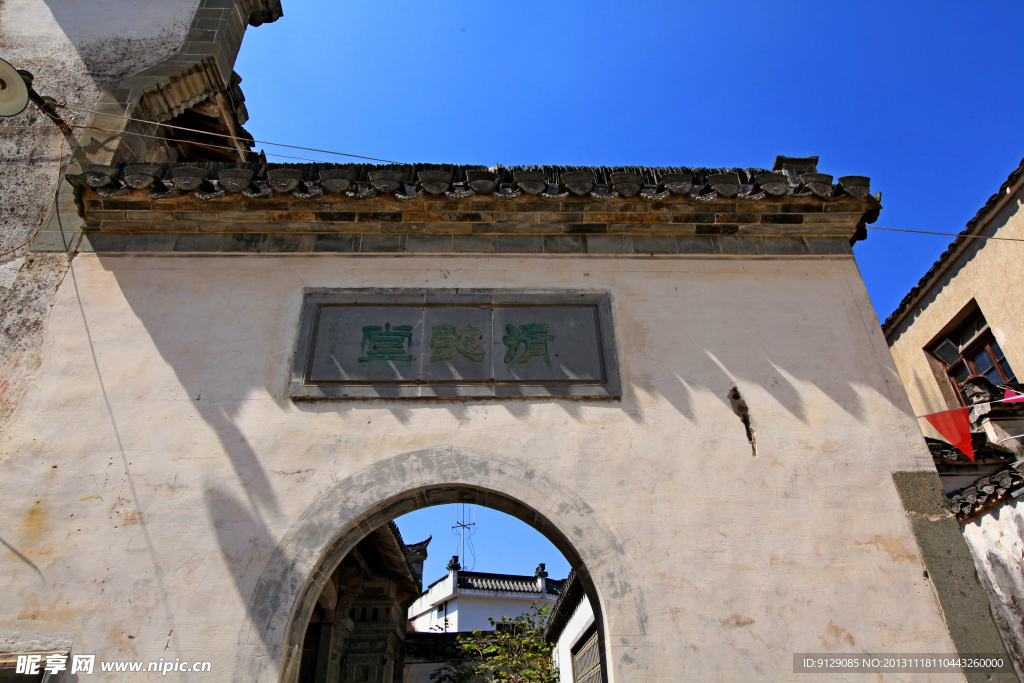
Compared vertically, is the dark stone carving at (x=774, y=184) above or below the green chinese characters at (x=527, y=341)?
above

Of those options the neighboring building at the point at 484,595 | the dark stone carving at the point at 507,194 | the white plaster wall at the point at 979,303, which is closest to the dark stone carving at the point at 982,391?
the white plaster wall at the point at 979,303

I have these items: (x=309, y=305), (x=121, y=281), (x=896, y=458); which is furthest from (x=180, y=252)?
(x=896, y=458)

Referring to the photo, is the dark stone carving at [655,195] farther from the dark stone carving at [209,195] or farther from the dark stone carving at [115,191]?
the dark stone carving at [115,191]

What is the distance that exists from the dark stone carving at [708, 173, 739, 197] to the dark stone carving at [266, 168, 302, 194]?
11.6 ft

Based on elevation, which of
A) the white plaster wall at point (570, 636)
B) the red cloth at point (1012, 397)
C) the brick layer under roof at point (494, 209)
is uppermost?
the brick layer under roof at point (494, 209)

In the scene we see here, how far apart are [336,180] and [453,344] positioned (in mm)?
1807

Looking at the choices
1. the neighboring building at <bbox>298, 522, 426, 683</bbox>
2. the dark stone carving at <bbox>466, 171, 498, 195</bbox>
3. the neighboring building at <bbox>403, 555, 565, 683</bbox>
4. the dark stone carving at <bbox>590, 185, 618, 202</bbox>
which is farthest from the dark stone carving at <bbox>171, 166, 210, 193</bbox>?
the neighboring building at <bbox>403, 555, 565, 683</bbox>

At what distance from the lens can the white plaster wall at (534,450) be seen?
405 centimetres

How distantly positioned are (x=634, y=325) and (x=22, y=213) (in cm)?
554

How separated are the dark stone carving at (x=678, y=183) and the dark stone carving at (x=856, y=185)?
4.37 ft

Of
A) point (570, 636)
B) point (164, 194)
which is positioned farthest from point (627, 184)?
point (570, 636)

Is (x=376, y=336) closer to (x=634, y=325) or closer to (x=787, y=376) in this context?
(x=634, y=325)

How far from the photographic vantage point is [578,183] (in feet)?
18.2

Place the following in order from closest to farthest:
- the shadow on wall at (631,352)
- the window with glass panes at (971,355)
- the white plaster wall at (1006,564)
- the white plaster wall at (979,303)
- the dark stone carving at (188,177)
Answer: the shadow on wall at (631,352) → the dark stone carving at (188,177) → the white plaster wall at (1006,564) → the white plaster wall at (979,303) → the window with glass panes at (971,355)
